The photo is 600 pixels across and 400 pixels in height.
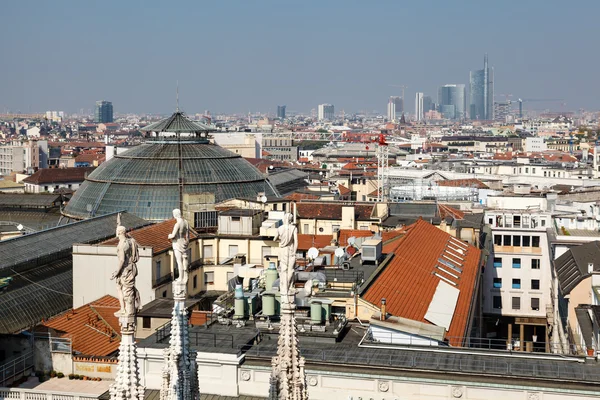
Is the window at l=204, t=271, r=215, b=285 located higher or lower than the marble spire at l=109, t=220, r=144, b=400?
lower

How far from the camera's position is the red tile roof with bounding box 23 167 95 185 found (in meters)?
109

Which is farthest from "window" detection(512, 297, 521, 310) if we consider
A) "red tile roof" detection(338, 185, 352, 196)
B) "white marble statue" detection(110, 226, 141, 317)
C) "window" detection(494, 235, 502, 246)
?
"white marble statue" detection(110, 226, 141, 317)

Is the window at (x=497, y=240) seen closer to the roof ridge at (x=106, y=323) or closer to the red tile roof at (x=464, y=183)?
the red tile roof at (x=464, y=183)

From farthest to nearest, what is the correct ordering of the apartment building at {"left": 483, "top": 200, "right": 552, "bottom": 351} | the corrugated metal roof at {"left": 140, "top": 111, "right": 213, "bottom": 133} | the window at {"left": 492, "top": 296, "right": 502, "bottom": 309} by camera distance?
the corrugated metal roof at {"left": 140, "top": 111, "right": 213, "bottom": 133}
the window at {"left": 492, "top": 296, "right": 502, "bottom": 309}
the apartment building at {"left": 483, "top": 200, "right": 552, "bottom": 351}

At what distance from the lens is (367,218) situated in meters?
56.0

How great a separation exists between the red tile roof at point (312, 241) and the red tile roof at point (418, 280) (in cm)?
486

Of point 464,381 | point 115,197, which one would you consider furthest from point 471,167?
point 464,381

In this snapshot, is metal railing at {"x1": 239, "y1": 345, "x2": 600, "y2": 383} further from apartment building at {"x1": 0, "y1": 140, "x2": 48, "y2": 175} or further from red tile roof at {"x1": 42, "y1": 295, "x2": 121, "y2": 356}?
A: apartment building at {"x1": 0, "y1": 140, "x2": 48, "y2": 175}

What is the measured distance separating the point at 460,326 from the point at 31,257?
20119 millimetres

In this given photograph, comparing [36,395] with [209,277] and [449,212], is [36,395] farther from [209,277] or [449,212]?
[449,212]

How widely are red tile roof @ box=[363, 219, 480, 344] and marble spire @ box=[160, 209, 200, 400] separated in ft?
50.9

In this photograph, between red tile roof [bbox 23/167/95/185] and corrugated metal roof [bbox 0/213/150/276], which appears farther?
red tile roof [bbox 23/167/95/185]

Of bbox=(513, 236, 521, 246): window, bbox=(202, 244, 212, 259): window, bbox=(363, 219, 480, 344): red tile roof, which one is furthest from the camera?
bbox=(513, 236, 521, 246): window

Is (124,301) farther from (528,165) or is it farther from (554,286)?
(528,165)
